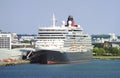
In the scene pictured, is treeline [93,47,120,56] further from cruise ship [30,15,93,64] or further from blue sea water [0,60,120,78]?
blue sea water [0,60,120,78]

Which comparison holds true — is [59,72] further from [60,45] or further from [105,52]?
[105,52]

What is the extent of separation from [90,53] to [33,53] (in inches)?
582

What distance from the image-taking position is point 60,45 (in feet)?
347

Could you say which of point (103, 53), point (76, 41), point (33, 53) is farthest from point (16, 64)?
point (103, 53)

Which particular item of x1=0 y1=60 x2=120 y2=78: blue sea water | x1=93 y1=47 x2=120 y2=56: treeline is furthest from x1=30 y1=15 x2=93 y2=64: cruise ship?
x1=93 y1=47 x2=120 y2=56: treeline

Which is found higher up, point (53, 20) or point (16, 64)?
point (53, 20)

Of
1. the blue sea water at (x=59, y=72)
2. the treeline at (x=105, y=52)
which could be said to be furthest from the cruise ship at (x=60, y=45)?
the treeline at (x=105, y=52)

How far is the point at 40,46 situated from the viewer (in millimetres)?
105875

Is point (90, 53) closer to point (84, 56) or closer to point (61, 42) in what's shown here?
point (84, 56)

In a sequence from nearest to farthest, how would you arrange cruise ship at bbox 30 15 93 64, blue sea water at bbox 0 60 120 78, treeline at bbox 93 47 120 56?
blue sea water at bbox 0 60 120 78 → cruise ship at bbox 30 15 93 64 → treeline at bbox 93 47 120 56

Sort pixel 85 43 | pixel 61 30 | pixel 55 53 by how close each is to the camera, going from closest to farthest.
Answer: pixel 55 53 → pixel 61 30 → pixel 85 43

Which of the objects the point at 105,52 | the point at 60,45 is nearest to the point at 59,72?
the point at 60,45

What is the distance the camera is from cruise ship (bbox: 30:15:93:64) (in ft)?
341

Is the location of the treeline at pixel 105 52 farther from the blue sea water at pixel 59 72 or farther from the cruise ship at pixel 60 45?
the blue sea water at pixel 59 72
